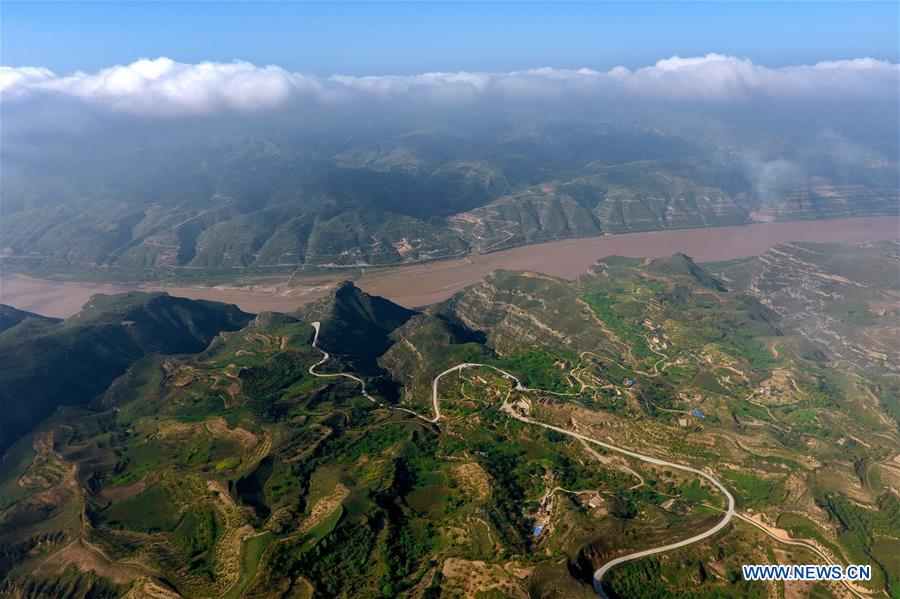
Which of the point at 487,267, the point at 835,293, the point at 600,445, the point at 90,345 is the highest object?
the point at 600,445

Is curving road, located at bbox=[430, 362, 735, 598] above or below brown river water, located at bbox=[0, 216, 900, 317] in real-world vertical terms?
above

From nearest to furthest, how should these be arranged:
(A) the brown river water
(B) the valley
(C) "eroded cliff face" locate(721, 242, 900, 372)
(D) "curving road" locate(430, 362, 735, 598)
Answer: (D) "curving road" locate(430, 362, 735, 598) < (B) the valley < (C) "eroded cliff face" locate(721, 242, 900, 372) < (A) the brown river water

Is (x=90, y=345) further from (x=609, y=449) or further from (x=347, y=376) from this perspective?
(x=609, y=449)

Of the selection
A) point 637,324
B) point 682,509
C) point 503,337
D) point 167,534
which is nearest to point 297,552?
point 167,534

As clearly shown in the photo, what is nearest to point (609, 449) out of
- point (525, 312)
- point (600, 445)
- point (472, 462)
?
point (600, 445)

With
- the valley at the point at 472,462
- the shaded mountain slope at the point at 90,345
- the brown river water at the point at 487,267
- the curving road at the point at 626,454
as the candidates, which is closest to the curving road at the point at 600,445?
the curving road at the point at 626,454

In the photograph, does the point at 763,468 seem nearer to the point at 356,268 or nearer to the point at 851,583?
the point at 851,583

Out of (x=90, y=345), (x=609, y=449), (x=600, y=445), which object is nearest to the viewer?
(x=609, y=449)

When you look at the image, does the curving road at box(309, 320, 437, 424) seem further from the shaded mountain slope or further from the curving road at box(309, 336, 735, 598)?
the shaded mountain slope

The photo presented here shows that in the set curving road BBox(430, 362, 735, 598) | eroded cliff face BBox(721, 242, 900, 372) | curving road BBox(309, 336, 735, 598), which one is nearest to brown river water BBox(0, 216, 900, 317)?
eroded cliff face BBox(721, 242, 900, 372)
